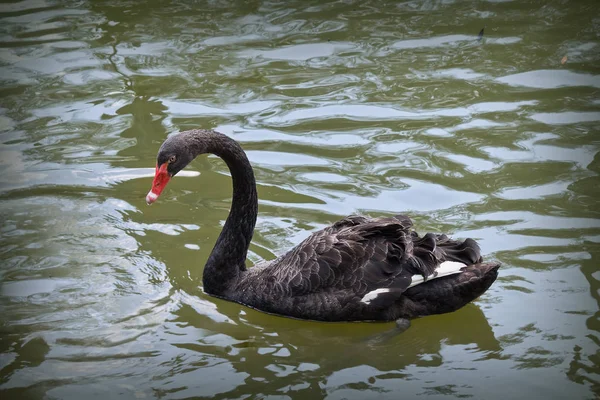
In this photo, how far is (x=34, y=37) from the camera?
393 inches

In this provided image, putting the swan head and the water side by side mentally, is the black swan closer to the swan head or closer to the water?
the swan head

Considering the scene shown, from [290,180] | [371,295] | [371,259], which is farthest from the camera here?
[290,180]

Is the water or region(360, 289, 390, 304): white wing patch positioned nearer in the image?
the water

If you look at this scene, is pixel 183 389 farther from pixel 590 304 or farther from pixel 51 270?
pixel 590 304

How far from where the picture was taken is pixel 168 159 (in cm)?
491

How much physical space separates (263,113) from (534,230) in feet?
10.5

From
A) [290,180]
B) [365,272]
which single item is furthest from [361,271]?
[290,180]

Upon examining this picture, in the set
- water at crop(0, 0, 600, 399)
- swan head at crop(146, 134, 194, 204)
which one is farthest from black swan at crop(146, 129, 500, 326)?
water at crop(0, 0, 600, 399)

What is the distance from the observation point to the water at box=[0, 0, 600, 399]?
14.7ft

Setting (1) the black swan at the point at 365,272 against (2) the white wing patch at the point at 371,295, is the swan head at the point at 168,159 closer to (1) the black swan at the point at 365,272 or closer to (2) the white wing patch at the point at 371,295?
(1) the black swan at the point at 365,272

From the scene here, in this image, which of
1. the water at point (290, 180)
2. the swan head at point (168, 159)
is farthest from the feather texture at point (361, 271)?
the swan head at point (168, 159)

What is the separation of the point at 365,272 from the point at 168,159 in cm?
145

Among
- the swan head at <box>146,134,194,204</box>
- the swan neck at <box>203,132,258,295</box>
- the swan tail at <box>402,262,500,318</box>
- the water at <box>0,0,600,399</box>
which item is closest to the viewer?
the water at <box>0,0,600,399</box>

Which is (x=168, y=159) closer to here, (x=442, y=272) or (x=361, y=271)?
(x=361, y=271)
